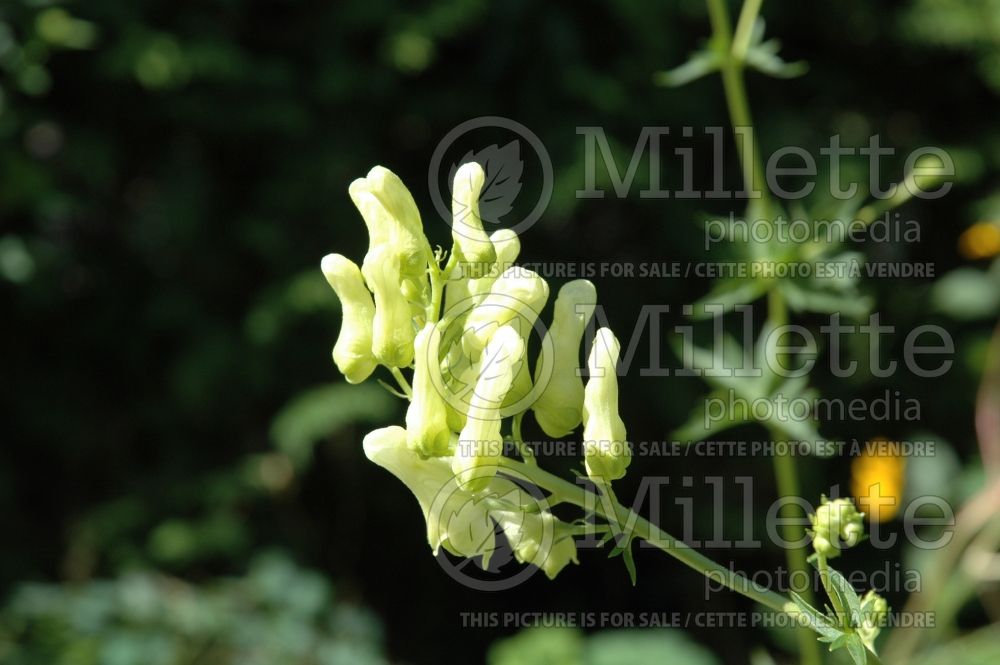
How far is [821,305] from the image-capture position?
7.45ft

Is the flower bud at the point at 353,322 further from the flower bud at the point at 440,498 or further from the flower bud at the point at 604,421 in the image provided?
the flower bud at the point at 604,421

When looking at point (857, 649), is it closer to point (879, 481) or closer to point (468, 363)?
point (468, 363)

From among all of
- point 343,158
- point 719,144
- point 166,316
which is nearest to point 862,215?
point 719,144

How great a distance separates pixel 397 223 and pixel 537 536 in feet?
1.51

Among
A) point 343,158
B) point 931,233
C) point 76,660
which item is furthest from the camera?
point 931,233

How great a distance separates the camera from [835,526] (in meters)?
1.40

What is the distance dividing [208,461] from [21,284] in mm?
990

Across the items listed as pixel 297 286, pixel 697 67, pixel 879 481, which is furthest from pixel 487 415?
pixel 297 286

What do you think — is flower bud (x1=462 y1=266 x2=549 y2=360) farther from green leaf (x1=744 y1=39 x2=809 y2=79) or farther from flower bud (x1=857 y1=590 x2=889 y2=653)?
green leaf (x1=744 y1=39 x2=809 y2=79)

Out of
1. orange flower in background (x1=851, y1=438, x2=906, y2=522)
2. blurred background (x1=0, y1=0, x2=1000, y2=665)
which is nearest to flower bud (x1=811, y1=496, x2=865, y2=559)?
orange flower in background (x1=851, y1=438, x2=906, y2=522)

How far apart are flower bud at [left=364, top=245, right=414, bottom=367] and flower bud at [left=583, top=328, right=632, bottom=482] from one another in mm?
251

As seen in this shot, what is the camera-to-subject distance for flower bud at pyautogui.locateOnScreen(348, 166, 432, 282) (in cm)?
143

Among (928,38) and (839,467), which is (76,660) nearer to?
(839,467)

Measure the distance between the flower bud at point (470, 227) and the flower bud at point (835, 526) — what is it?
55 centimetres
